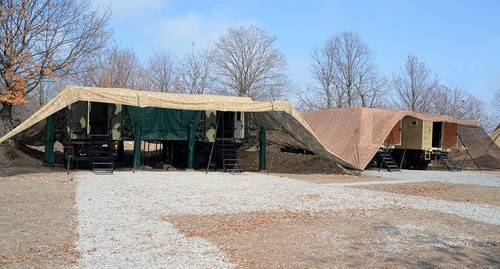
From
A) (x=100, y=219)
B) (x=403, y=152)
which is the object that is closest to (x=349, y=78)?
(x=403, y=152)

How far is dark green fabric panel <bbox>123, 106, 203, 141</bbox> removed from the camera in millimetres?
17984

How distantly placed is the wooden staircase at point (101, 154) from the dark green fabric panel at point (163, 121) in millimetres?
1073

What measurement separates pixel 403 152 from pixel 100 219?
65.3ft

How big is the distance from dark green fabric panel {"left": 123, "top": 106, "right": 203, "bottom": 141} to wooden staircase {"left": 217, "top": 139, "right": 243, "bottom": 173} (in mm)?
1511

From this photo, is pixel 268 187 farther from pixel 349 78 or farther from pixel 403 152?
pixel 349 78

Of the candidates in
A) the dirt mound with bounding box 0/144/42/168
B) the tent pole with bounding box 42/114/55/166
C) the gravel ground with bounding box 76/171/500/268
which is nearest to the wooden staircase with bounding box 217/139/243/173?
the gravel ground with bounding box 76/171/500/268

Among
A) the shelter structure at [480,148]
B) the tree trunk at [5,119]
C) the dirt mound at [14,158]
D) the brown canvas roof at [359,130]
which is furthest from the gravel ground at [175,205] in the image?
the shelter structure at [480,148]

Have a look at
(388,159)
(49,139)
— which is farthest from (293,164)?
(49,139)

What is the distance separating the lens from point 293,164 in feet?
75.6

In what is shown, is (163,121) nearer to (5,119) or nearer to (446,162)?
(5,119)

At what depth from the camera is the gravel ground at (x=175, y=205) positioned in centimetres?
571

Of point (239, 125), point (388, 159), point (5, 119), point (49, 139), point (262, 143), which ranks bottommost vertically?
point (388, 159)

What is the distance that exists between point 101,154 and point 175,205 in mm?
8352

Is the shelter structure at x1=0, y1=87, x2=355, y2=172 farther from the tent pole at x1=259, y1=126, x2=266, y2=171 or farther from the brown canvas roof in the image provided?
the brown canvas roof
